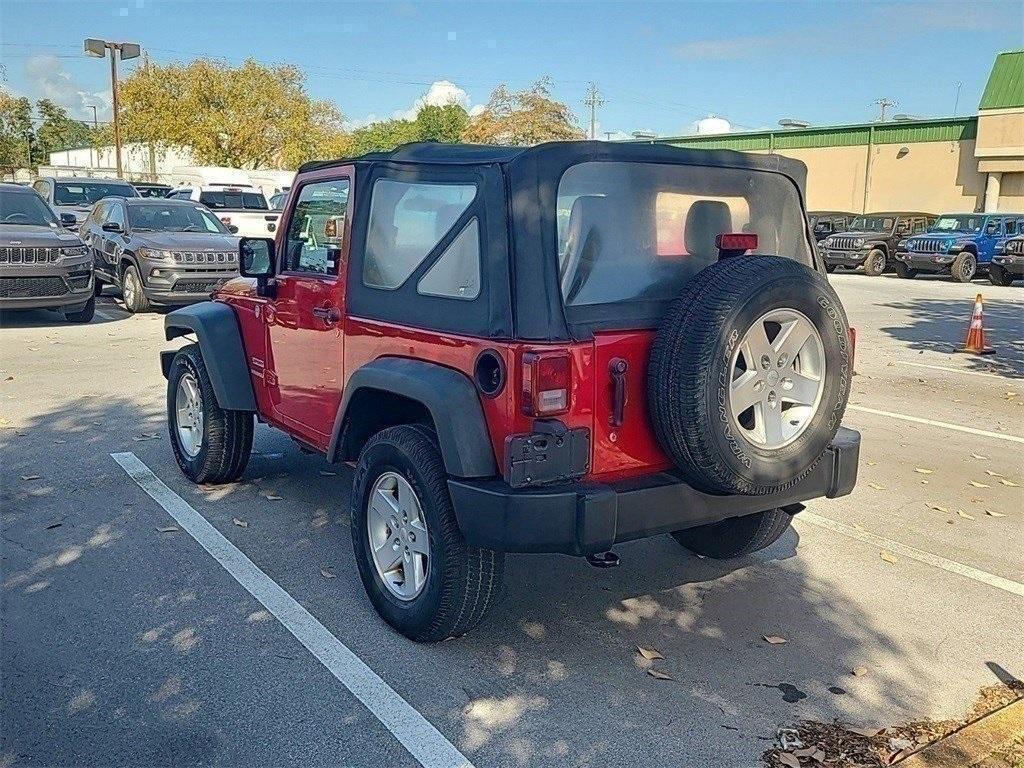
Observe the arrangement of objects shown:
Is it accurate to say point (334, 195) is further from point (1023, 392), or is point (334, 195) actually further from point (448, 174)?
point (1023, 392)

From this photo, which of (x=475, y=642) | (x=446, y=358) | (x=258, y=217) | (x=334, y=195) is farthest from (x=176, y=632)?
(x=258, y=217)

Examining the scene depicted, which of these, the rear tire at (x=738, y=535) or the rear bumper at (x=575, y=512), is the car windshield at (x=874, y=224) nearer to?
the rear tire at (x=738, y=535)

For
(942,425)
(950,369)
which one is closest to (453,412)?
(942,425)

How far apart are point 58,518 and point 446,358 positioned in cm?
292

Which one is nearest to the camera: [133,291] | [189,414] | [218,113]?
[189,414]

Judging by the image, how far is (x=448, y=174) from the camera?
382cm

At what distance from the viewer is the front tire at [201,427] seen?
569 centimetres

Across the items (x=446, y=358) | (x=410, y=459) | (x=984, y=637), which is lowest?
(x=984, y=637)

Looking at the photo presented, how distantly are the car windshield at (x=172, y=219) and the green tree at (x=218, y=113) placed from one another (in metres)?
30.5

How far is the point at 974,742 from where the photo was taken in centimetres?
321

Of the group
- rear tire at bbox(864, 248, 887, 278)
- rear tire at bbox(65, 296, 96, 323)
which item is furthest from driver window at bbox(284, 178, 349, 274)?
rear tire at bbox(864, 248, 887, 278)

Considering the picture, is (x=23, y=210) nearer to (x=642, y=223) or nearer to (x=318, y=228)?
(x=318, y=228)

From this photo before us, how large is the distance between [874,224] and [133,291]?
2209 centimetres

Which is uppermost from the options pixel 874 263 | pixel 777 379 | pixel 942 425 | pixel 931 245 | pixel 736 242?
pixel 736 242
